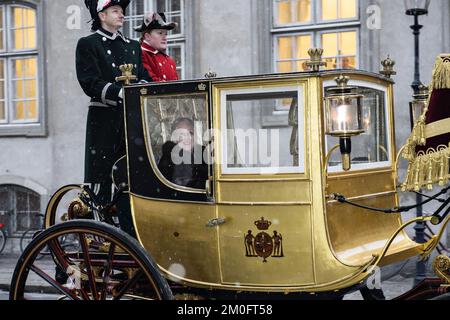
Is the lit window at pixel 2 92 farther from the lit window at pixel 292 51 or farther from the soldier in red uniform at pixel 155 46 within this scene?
the soldier in red uniform at pixel 155 46

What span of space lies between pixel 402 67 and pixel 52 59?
483 centimetres

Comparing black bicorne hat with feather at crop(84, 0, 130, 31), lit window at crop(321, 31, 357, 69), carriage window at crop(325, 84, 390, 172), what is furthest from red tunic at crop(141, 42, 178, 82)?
lit window at crop(321, 31, 357, 69)

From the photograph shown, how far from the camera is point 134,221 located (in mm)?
4809

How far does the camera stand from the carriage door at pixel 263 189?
4.32 metres

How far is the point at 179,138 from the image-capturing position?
15.4 ft

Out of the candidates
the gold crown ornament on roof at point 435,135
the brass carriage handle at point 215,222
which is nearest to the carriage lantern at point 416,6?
the gold crown ornament on roof at point 435,135

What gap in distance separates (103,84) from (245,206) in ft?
4.17

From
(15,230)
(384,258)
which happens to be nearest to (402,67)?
(384,258)

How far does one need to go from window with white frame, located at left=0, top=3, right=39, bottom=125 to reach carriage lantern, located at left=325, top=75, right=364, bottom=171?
793 cm

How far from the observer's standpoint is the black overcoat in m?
5.14

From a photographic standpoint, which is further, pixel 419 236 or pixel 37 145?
pixel 37 145

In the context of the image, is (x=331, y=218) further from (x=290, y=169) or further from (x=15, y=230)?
(x=15, y=230)

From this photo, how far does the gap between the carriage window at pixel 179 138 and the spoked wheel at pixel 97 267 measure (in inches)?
19.2

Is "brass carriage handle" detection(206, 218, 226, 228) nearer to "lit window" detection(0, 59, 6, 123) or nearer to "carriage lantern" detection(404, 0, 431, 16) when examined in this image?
"carriage lantern" detection(404, 0, 431, 16)
